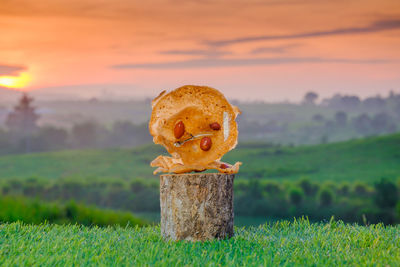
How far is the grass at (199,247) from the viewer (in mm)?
5797

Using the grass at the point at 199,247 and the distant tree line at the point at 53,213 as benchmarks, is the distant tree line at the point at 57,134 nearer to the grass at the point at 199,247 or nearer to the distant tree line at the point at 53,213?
the distant tree line at the point at 53,213

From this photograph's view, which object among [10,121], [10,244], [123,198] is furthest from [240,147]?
[10,121]

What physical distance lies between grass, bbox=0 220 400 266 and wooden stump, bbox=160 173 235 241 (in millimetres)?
215

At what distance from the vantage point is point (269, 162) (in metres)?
30.5

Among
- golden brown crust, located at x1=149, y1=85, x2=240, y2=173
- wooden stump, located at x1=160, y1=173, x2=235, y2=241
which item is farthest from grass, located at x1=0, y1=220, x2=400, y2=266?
golden brown crust, located at x1=149, y1=85, x2=240, y2=173

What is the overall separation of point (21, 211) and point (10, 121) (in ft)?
195

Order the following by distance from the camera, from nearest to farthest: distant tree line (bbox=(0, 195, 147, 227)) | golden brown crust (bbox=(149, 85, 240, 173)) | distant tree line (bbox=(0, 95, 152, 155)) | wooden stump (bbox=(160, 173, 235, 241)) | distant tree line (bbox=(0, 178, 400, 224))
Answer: wooden stump (bbox=(160, 173, 235, 241))
golden brown crust (bbox=(149, 85, 240, 173))
distant tree line (bbox=(0, 195, 147, 227))
distant tree line (bbox=(0, 178, 400, 224))
distant tree line (bbox=(0, 95, 152, 155))

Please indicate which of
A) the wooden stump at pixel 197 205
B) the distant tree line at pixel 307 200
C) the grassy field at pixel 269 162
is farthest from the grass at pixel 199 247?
the grassy field at pixel 269 162

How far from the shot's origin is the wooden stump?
6.72m

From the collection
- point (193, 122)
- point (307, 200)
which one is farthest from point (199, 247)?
point (307, 200)

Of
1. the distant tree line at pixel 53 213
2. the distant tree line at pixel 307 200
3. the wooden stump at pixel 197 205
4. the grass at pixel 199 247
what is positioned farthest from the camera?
the distant tree line at pixel 307 200

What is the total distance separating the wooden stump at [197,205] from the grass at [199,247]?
8.4 inches

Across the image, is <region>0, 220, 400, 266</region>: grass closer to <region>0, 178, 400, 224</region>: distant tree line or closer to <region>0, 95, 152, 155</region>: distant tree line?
<region>0, 178, 400, 224</region>: distant tree line

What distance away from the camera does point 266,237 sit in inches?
289
